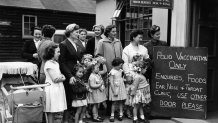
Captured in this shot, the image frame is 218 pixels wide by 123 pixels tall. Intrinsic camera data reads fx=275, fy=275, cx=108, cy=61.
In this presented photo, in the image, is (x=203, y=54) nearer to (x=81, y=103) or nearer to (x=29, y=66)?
(x=81, y=103)

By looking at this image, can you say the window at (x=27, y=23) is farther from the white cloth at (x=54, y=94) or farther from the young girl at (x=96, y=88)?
the white cloth at (x=54, y=94)

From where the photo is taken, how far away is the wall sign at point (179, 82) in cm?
547

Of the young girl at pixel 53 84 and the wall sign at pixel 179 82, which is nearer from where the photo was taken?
the young girl at pixel 53 84

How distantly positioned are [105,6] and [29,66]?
591 centimetres

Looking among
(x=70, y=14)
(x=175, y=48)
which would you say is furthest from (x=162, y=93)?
(x=70, y=14)

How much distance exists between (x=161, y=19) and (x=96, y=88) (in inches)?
118

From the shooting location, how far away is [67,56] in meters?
5.29

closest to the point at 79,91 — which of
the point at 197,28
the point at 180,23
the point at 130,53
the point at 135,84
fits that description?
the point at 135,84

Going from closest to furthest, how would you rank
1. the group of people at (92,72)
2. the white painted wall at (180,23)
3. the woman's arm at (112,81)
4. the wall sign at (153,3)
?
the group of people at (92,72), the wall sign at (153,3), the woman's arm at (112,81), the white painted wall at (180,23)

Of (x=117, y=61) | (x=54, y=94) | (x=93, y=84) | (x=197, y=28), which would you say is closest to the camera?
(x=54, y=94)

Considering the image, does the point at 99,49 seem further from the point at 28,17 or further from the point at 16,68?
the point at 28,17

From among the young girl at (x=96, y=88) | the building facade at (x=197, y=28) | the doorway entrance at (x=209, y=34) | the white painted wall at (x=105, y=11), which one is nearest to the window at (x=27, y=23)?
the white painted wall at (x=105, y=11)

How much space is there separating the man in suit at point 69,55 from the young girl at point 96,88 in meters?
0.40

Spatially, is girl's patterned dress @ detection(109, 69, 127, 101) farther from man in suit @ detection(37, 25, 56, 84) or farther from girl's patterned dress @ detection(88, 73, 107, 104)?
man in suit @ detection(37, 25, 56, 84)
